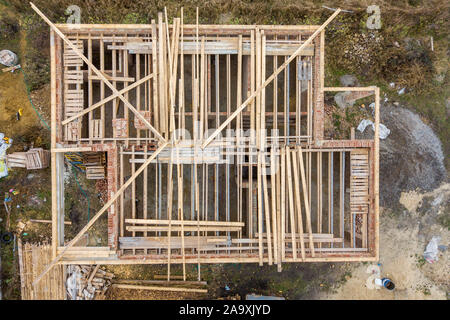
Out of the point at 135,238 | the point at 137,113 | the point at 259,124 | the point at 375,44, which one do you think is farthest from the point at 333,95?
the point at 135,238

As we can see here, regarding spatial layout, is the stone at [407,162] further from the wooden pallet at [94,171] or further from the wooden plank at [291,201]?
the wooden pallet at [94,171]

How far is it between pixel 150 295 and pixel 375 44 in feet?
45.6

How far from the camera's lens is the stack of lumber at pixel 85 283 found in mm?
10430

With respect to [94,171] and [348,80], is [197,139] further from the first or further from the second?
[348,80]

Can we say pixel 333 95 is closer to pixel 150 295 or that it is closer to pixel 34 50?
pixel 150 295

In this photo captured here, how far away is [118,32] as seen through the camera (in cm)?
863

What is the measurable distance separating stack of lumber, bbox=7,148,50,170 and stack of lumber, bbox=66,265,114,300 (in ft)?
13.9

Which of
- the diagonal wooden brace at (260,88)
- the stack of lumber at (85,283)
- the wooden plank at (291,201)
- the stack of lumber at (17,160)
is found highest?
the diagonal wooden brace at (260,88)

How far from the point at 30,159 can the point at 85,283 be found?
5.31 metres

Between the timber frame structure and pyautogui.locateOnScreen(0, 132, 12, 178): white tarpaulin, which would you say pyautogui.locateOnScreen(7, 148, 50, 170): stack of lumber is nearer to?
pyautogui.locateOnScreen(0, 132, 12, 178): white tarpaulin

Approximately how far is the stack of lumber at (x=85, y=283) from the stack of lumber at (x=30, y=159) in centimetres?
423

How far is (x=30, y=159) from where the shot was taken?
1013cm

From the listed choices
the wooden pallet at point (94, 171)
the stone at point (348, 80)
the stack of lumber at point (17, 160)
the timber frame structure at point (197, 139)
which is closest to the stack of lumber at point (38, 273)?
the timber frame structure at point (197, 139)

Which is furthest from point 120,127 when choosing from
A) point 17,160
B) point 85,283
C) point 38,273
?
point 38,273
